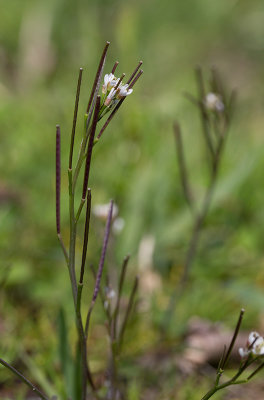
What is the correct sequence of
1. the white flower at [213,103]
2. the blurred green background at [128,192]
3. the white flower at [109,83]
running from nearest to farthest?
the white flower at [109,83], the white flower at [213,103], the blurred green background at [128,192]

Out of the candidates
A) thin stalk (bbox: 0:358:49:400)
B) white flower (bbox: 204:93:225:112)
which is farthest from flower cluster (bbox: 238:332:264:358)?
white flower (bbox: 204:93:225:112)

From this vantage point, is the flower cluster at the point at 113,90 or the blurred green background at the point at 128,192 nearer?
the flower cluster at the point at 113,90

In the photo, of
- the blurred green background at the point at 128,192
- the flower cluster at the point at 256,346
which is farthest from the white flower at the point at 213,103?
the flower cluster at the point at 256,346

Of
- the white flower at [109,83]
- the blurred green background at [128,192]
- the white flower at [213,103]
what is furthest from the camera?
the blurred green background at [128,192]

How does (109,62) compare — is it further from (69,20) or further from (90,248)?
(90,248)

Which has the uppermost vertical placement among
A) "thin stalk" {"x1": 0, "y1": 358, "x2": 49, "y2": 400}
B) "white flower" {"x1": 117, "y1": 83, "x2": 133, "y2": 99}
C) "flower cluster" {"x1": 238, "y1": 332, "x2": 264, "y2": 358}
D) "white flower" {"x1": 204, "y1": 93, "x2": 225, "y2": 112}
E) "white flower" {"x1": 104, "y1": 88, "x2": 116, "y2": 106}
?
"white flower" {"x1": 204, "y1": 93, "x2": 225, "y2": 112}

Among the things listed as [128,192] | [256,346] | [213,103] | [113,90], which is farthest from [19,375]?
[128,192]

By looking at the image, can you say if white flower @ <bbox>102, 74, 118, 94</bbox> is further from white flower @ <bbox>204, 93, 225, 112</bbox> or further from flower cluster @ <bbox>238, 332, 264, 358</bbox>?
white flower @ <bbox>204, 93, 225, 112</bbox>

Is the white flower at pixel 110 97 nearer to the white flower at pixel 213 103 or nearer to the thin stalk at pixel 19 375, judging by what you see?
the thin stalk at pixel 19 375

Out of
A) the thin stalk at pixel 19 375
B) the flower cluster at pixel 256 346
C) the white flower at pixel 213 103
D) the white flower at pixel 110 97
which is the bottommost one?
the thin stalk at pixel 19 375
